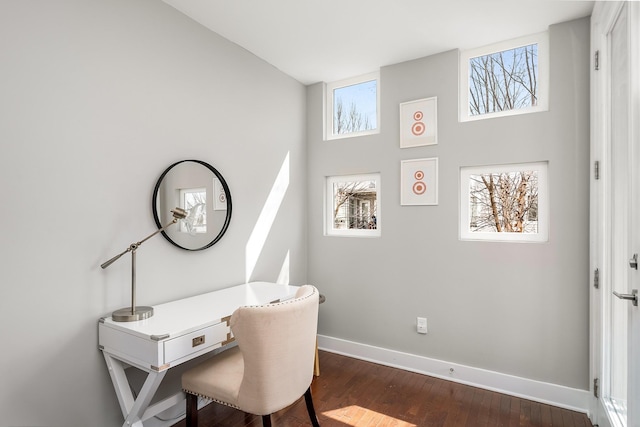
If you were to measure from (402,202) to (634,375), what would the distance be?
179cm

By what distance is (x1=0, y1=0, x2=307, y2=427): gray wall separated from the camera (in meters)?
1.52

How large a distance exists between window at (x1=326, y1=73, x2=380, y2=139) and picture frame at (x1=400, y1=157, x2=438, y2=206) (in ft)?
1.67

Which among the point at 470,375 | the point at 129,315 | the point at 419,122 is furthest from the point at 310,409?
the point at 419,122

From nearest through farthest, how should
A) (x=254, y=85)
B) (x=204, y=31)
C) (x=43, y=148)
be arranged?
1. (x=43, y=148)
2. (x=204, y=31)
3. (x=254, y=85)

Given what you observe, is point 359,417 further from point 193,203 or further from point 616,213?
point 616,213

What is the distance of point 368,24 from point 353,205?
1532 mm

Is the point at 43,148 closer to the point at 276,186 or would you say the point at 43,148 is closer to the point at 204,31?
the point at 204,31

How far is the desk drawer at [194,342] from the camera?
1542mm

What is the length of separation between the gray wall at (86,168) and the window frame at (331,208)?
1.16 metres

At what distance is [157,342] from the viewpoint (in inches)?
59.1

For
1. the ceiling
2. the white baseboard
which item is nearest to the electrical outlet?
the white baseboard

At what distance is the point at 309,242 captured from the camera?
346 centimetres

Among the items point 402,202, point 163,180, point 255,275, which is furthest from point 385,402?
point 163,180

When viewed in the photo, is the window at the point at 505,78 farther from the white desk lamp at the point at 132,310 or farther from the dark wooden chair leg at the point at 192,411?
the dark wooden chair leg at the point at 192,411
